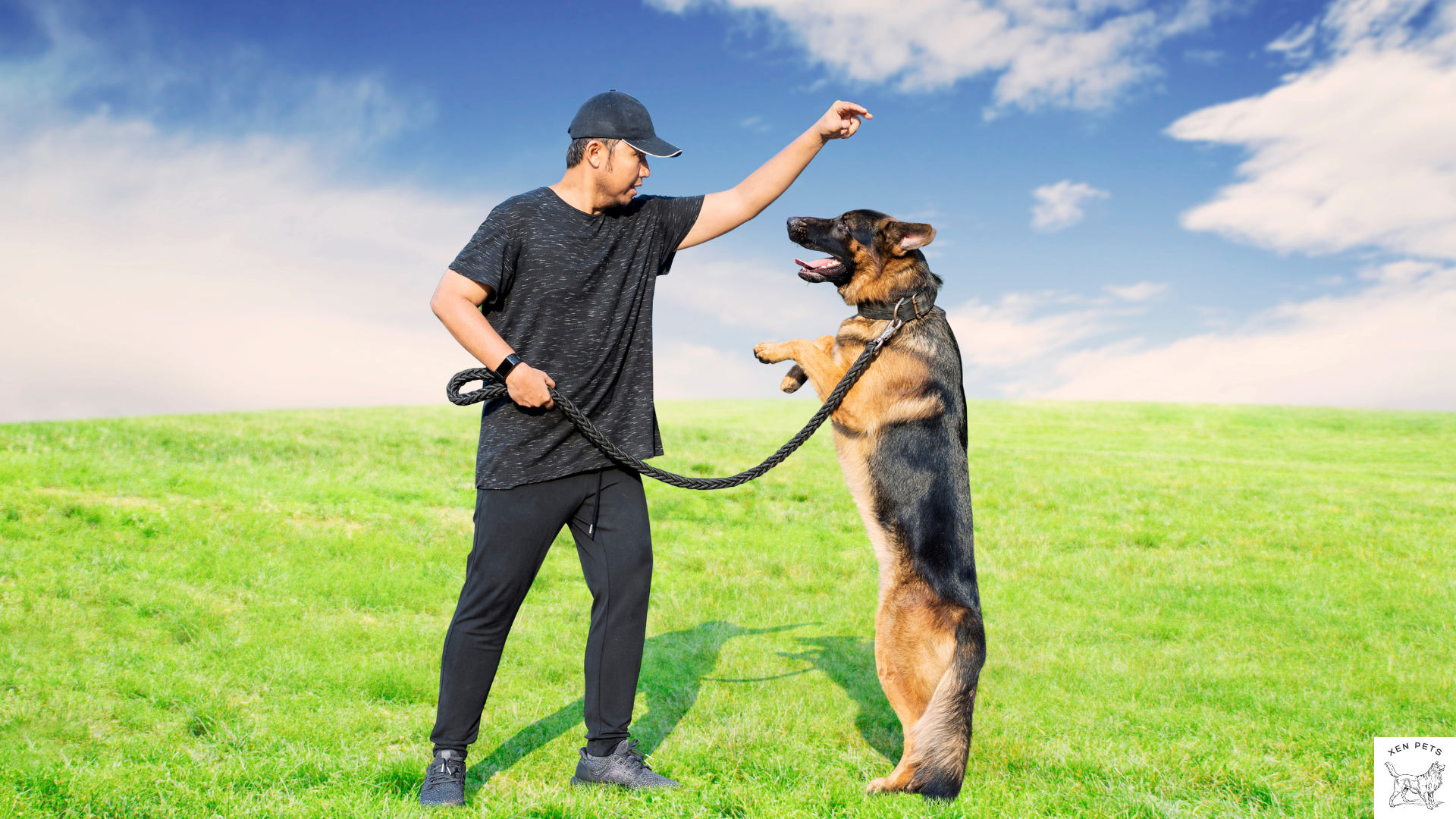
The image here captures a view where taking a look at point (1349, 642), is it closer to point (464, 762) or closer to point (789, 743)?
point (789, 743)

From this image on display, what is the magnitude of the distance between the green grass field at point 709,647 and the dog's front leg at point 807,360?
1876mm

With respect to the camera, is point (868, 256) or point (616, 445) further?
point (868, 256)

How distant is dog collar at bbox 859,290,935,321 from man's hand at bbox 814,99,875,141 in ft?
2.73

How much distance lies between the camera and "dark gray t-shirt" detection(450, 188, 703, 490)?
11.2 ft

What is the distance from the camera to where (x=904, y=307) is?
3.90 meters

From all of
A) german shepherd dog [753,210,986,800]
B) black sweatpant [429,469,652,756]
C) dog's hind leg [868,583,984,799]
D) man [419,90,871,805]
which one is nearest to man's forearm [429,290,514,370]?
man [419,90,871,805]

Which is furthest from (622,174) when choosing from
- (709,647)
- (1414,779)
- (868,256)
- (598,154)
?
(1414,779)

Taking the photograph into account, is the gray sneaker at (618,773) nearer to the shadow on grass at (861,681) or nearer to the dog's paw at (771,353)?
the shadow on grass at (861,681)

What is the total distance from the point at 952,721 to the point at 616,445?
190 cm

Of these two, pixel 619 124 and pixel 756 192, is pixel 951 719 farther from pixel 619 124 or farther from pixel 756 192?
pixel 619 124

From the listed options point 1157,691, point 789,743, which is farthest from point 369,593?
point 1157,691

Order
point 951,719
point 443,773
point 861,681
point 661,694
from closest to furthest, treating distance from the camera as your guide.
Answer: point 951,719
point 443,773
point 661,694
point 861,681

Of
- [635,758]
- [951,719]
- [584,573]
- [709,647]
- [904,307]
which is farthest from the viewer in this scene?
[709,647]

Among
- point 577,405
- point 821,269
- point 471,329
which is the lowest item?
point 577,405
